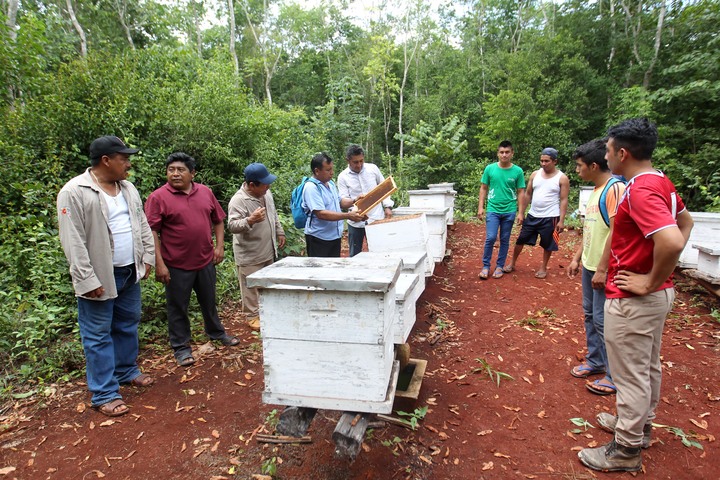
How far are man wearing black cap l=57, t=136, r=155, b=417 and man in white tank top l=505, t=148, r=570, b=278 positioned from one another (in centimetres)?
497

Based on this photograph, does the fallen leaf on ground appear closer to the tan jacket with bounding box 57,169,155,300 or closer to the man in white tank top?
the man in white tank top

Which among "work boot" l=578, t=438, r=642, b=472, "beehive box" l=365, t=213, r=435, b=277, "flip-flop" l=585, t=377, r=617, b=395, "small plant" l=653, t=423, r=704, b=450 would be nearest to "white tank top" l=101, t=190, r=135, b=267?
"beehive box" l=365, t=213, r=435, b=277

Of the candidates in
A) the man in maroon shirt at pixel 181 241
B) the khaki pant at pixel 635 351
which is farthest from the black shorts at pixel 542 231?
the man in maroon shirt at pixel 181 241

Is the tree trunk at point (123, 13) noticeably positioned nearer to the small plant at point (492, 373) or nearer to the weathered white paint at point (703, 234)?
the small plant at point (492, 373)

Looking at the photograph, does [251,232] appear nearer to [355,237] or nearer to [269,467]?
[355,237]

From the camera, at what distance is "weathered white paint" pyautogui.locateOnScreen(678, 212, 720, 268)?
17.1 feet

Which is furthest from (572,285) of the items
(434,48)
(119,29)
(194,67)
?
(434,48)

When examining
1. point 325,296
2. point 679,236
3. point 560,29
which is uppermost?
point 560,29

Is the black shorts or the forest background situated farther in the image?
the black shorts

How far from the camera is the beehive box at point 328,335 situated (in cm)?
199

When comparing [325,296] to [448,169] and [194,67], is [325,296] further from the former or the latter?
[448,169]

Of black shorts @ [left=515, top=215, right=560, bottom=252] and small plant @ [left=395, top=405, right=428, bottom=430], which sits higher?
black shorts @ [left=515, top=215, right=560, bottom=252]

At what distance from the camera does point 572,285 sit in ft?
19.5

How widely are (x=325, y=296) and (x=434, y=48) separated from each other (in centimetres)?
2998
